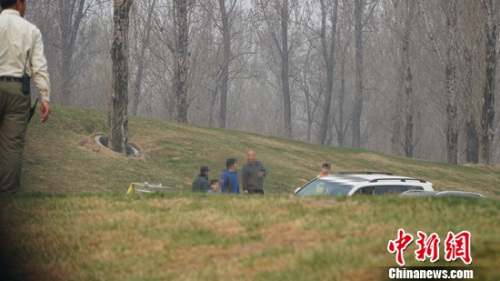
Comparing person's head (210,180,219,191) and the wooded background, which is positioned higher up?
the wooded background

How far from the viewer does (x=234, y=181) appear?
694 inches

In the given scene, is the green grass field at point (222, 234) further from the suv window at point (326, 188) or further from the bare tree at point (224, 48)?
the bare tree at point (224, 48)

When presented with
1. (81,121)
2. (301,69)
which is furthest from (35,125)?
(301,69)

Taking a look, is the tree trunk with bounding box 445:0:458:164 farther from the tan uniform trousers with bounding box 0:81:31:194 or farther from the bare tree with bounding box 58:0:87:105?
the tan uniform trousers with bounding box 0:81:31:194

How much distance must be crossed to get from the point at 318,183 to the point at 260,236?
7.00 meters

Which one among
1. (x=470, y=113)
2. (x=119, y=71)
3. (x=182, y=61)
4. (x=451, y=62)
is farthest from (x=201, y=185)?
(x=470, y=113)

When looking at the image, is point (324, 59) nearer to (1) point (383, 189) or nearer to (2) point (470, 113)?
(2) point (470, 113)

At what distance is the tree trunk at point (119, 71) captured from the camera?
24.2 meters

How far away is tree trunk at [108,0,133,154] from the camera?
24234 millimetres

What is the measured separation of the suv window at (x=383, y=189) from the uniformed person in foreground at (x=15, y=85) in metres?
5.85

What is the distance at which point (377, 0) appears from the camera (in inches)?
2383

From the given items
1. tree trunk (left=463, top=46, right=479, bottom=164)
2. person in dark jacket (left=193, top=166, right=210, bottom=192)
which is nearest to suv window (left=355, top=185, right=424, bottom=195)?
person in dark jacket (left=193, top=166, right=210, bottom=192)

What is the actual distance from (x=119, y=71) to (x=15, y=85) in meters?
15.2

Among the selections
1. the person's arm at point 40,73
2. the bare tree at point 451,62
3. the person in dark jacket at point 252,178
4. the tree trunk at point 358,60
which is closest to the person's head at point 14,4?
the person's arm at point 40,73
